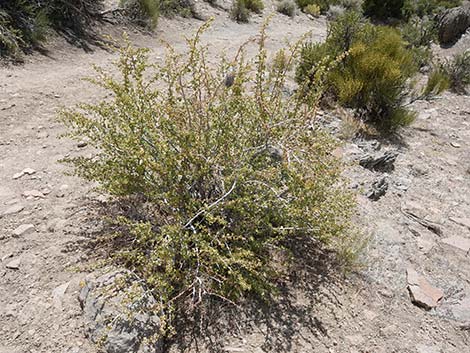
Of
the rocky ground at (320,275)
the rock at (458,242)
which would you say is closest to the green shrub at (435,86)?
the rocky ground at (320,275)

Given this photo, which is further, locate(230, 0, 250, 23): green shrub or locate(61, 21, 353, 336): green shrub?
locate(230, 0, 250, 23): green shrub

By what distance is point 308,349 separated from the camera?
2.04 meters

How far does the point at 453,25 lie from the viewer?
9562 millimetres

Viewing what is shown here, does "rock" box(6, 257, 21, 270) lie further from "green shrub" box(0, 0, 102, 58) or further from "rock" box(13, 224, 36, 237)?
"green shrub" box(0, 0, 102, 58)

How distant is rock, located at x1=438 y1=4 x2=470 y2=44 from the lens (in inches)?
376

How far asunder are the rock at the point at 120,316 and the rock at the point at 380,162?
271 centimetres

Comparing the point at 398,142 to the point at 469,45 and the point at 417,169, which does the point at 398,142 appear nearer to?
the point at 417,169

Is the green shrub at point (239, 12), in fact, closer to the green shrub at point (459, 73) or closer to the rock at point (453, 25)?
the rock at point (453, 25)

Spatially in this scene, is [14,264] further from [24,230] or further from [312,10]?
[312,10]

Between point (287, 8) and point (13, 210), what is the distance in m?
11.7

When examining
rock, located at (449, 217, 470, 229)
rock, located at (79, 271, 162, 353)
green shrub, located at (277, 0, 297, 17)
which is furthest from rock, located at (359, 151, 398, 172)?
green shrub, located at (277, 0, 297, 17)

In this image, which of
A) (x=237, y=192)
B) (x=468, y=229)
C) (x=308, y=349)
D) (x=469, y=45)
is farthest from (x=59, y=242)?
(x=469, y=45)

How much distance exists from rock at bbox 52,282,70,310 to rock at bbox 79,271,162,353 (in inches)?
5.5

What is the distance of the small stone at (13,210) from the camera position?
2.57 metres
